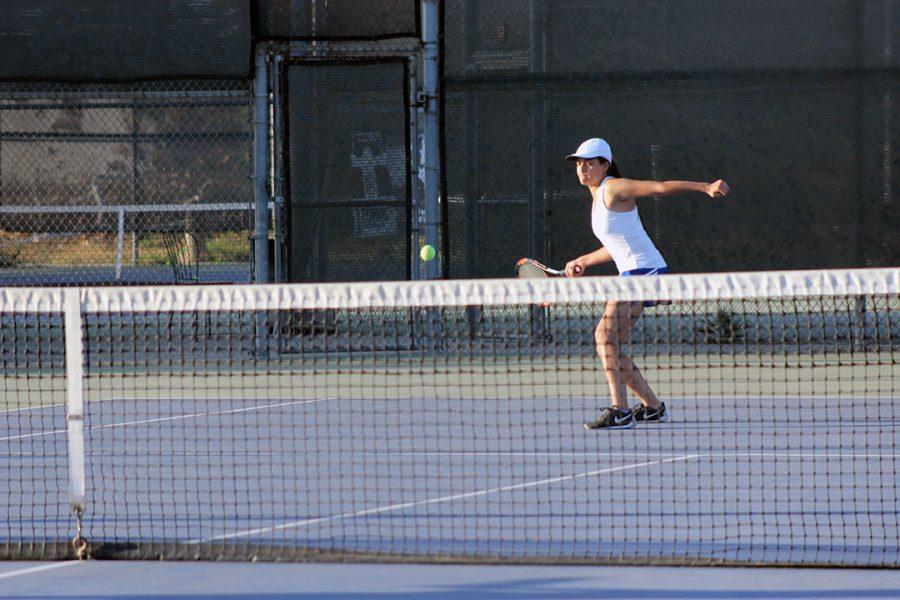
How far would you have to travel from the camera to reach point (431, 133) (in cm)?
960

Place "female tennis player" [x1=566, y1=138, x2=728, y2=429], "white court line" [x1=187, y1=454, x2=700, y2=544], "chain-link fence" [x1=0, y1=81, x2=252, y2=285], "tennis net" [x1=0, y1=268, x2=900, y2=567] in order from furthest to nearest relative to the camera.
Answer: "chain-link fence" [x1=0, y1=81, x2=252, y2=285] → "female tennis player" [x1=566, y1=138, x2=728, y2=429] → "white court line" [x1=187, y1=454, x2=700, y2=544] → "tennis net" [x1=0, y1=268, x2=900, y2=567]

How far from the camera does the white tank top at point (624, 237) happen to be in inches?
253

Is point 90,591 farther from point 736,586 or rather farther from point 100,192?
point 100,192

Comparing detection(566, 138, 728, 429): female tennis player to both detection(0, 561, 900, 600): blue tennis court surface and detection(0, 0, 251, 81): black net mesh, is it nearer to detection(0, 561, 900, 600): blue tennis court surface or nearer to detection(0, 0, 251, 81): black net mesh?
detection(0, 561, 900, 600): blue tennis court surface

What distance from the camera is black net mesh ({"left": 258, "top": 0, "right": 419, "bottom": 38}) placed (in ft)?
31.4

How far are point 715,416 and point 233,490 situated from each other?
110 inches

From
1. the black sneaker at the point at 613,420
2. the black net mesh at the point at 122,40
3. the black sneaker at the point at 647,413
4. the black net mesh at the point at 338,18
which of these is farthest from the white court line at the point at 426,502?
the black net mesh at the point at 122,40

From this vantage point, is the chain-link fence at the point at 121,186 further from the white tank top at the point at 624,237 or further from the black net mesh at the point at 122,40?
the white tank top at the point at 624,237

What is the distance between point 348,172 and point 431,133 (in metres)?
0.64

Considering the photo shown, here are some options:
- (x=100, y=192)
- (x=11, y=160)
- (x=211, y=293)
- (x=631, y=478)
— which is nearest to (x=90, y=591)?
(x=211, y=293)

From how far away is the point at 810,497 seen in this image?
15.5 feet

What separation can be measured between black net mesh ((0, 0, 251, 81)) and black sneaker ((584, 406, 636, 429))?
429 cm

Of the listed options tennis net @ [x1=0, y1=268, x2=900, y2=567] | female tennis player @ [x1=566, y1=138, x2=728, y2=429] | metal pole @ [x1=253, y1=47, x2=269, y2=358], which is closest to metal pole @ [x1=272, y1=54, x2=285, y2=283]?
metal pole @ [x1=253, y1=47, x2=269, y2=358]

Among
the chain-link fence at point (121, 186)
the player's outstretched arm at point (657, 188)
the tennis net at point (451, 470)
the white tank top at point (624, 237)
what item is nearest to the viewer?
the tennis net at point (451, 470)
